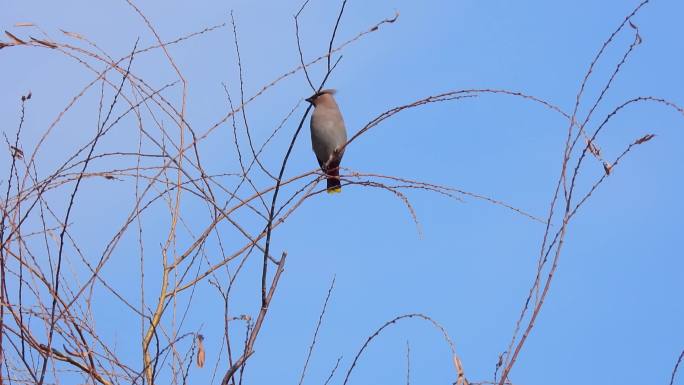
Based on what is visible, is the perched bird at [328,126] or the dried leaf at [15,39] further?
the perched bird at [328,126]

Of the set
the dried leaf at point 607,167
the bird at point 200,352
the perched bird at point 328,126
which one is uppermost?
the perched bird at point 328,126

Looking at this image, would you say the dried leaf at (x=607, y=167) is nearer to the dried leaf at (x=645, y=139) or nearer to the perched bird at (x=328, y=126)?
the dried leaf at (x=645, y=139)

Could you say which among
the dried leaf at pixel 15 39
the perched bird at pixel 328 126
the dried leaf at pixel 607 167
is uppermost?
the perched bird at pixel 328 126

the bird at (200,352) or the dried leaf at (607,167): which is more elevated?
the dried leaf at (607,167)

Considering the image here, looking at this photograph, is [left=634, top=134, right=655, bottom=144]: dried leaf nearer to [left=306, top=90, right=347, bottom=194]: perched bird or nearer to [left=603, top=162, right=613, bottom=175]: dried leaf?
[left=603, top=162, right=613, bottom=175]: dried leaf

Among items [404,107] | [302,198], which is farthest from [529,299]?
[302,198]

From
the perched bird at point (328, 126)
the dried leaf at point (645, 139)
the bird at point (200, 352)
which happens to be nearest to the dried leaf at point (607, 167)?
the dried leaf at point (645, 139)

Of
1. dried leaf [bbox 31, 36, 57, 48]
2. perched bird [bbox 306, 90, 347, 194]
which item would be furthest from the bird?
perched bird [bbox 306, 90, 347, 194]

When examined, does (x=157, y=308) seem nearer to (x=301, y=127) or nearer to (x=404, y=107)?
(x=301, y=127)

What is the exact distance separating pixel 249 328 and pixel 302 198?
397mm

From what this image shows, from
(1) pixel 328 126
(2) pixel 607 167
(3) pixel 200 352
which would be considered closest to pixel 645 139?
(2) pixel 607 167

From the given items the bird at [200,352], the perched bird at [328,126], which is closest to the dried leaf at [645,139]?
the bird at [200,352]

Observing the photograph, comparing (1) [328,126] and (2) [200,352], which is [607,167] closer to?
(2) [200,352]

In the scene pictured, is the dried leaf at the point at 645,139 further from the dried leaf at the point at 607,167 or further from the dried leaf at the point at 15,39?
the dried leaf at the point at 15,39
